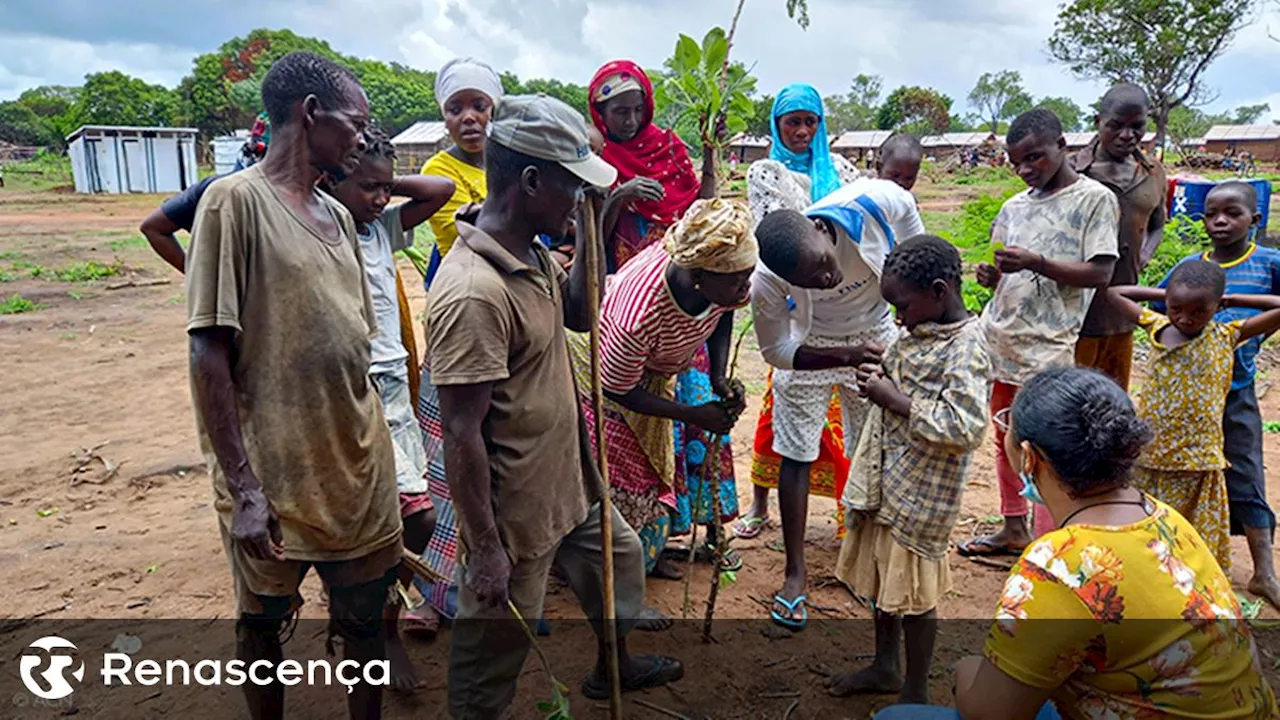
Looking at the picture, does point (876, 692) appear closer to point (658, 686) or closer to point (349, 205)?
point (658, 686)

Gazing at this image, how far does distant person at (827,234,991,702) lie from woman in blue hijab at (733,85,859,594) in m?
1.08

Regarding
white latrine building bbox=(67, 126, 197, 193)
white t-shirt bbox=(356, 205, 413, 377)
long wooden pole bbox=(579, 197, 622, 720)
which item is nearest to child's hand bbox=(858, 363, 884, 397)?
long wooden pole bbox=(579, 197, 622, 720)

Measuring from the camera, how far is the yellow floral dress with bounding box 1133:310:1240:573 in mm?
3244

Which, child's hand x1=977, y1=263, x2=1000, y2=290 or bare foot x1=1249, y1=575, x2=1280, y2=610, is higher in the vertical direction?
child's hand x1=977, y1=263, x2=1000, y2=290

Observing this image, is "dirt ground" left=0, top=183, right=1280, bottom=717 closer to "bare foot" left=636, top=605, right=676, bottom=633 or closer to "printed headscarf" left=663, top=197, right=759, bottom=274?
"bare foot" left=636, top=605, right=676, bottom=633

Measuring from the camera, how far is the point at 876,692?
2812 mm

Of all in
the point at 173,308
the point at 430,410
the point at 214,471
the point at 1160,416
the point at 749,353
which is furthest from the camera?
the point at 173,308

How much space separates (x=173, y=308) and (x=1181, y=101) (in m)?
28.7

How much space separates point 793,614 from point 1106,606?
189 centimetres

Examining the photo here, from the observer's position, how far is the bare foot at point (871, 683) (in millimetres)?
2799

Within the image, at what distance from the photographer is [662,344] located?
2.79 meters

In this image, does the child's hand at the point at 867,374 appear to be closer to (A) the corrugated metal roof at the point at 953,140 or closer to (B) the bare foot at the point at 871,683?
(B) the bare foot at the point at 871,683

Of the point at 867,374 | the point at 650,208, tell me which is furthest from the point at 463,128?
the point at 867,374

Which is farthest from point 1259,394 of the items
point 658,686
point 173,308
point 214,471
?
point 173,308
